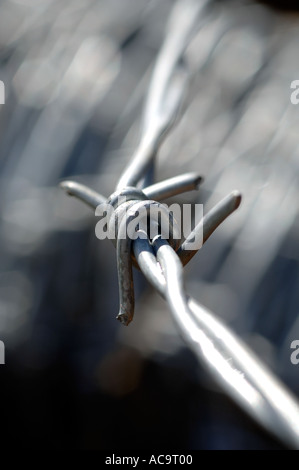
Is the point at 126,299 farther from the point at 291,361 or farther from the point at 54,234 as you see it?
the point at 54,234

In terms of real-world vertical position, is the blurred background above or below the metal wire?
above

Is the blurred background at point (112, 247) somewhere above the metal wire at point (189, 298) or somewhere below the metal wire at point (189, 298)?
above

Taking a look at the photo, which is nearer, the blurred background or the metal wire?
the metal wire

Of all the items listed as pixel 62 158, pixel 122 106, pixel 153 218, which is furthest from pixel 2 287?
pixel 153 218

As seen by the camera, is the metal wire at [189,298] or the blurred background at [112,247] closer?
the metal wire at [189,298]
